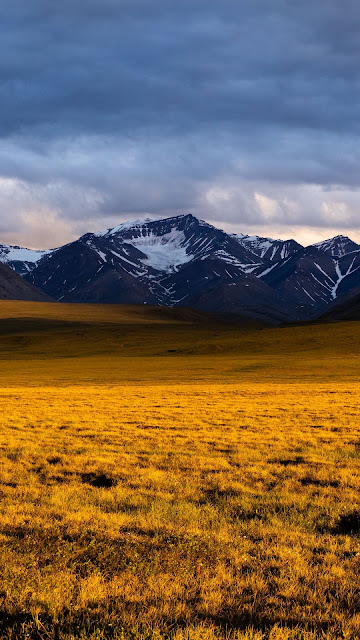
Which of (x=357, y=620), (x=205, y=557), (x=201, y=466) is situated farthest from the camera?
(x=201, y=466)

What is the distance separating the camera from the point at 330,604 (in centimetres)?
794

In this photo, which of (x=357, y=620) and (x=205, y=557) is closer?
(x=357, y=620)

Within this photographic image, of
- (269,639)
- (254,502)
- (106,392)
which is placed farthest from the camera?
(106,392)

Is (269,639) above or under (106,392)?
above

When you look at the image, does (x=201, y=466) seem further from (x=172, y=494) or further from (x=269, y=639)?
(x=269, y=639)

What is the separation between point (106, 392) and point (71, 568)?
4168 centimetres

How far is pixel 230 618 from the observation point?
749cm

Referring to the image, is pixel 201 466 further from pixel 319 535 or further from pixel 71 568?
pixel 71 568

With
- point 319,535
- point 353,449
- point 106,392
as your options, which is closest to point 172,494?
point 319,535

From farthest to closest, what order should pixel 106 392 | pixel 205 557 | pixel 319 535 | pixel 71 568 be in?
pixel 106 392 → pixel 319 535 → pixel 205 557 → pixel 71 568

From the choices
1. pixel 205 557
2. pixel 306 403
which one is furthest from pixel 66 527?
pixel 306 403

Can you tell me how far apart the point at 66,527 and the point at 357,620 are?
262 inches

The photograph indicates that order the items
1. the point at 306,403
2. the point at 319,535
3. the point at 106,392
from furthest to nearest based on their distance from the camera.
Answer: the point at 106,392 → the point at 306,403 → the point at 319,535

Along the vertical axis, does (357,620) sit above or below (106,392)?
above
